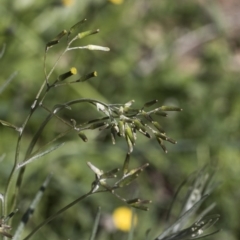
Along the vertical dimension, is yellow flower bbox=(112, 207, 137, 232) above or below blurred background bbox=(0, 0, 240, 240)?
below

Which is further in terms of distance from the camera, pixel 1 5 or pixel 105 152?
pixel 105 152

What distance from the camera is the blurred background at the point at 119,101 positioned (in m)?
1.79

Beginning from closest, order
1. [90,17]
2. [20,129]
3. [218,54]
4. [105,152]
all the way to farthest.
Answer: [20,129] < [105,152] < [90,17] < [218,54]

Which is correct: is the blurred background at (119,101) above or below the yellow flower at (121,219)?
above

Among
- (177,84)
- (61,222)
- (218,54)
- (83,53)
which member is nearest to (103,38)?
(83,53)

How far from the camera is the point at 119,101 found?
214cm

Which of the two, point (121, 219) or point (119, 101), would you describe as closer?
point (121, 219)

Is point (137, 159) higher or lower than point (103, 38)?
lower

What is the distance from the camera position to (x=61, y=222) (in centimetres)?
179

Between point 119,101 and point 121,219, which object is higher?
point 119,101

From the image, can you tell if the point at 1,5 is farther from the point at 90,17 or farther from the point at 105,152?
the point at 105,152

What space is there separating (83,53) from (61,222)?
2.43ft

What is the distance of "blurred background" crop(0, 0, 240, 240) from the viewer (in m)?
1.79

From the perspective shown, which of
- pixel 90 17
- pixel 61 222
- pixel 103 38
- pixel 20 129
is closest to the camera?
pixel 20 129
